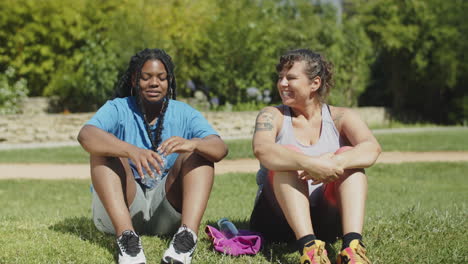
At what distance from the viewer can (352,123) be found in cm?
347

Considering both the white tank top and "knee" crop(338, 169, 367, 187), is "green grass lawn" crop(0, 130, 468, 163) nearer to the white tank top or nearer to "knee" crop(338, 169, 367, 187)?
the white tank top

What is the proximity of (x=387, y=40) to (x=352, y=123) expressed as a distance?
16.4 m

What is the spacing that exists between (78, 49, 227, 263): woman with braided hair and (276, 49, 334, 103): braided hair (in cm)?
63

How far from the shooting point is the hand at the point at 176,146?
323 centimetres

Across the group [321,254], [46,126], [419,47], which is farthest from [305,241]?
[419,47]

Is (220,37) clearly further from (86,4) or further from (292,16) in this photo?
(292,16)

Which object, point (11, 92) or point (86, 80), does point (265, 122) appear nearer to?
point (86, 80)

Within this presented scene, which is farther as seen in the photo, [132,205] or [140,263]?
[132,205]

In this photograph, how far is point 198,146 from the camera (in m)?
3.28

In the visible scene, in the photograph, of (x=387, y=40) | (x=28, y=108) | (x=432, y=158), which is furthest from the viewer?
(x=387, y=40)

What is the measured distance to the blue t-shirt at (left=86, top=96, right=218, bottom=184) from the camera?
3551 mm

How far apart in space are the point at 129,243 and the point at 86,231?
1.03 metres

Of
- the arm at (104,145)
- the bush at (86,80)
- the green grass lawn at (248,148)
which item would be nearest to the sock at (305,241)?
the arm at (104,145)

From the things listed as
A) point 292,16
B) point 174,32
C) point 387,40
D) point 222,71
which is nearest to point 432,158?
point 222,71
